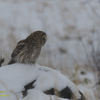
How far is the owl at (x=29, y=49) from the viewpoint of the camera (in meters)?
2.62

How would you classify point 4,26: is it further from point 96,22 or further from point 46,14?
point 96,22

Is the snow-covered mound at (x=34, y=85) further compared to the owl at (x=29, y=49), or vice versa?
the owl at (x=29, y=49)

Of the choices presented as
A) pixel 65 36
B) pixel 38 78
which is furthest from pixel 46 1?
pixel 38 78

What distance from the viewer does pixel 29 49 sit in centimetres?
265

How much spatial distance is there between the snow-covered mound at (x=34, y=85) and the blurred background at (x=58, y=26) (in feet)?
7.03

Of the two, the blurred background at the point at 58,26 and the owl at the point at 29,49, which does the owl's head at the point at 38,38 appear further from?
the blurred background at the point at 58,26

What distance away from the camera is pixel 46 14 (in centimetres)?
697

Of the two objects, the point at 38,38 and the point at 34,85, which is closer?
the point at 34,85

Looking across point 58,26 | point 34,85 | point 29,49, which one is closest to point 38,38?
point 29,49

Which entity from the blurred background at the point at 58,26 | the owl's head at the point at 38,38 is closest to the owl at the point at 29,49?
the owl's head at the point at 38,38

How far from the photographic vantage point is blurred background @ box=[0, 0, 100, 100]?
5012 mm

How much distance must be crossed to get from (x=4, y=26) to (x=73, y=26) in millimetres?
1818

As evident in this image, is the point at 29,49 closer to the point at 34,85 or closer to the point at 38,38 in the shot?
the point at 38,38

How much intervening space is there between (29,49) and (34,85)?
66 centimetres
